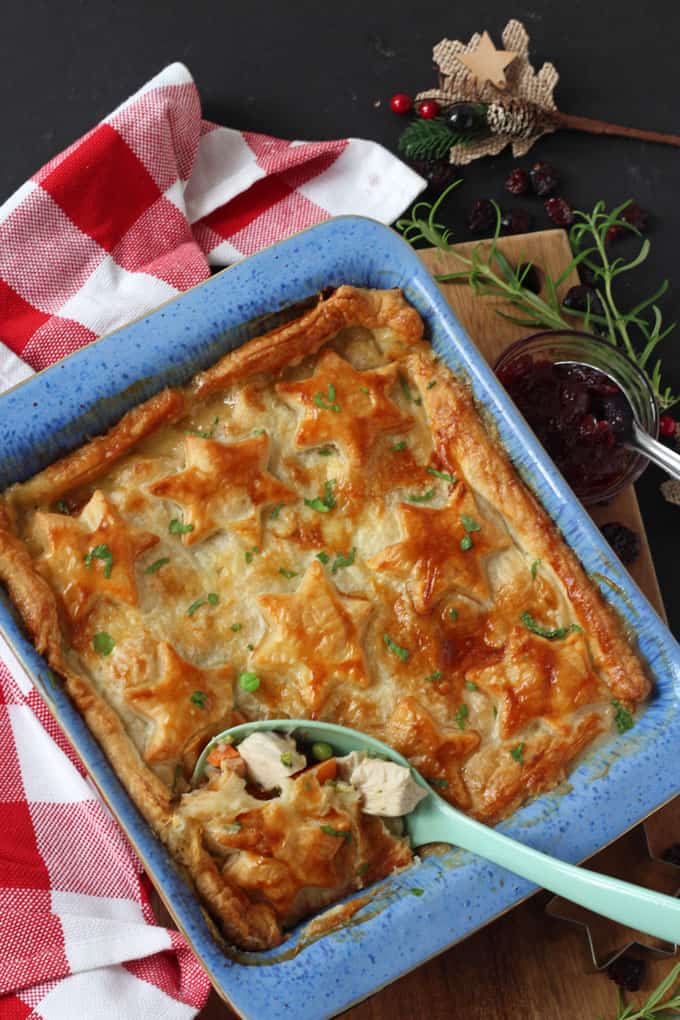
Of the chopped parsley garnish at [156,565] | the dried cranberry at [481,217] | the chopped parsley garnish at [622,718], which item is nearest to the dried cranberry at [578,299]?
the dried cranberry at [481,217]

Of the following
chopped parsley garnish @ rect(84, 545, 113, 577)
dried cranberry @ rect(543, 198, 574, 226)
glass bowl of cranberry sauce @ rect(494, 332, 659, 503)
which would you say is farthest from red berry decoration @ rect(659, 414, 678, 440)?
chopped parsley garnish @ rect(84, 545, 113, 577)

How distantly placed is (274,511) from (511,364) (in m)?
0.81

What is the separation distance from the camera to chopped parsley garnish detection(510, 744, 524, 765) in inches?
86.7

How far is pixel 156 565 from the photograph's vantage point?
2176mm

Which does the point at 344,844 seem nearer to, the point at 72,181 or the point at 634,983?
the point at 634,983

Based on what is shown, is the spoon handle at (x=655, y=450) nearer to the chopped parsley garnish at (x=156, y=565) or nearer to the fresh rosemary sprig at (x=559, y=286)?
the fresh rosemary sprig at (x=559, y=286)

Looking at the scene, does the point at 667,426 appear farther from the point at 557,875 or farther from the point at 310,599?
the point at 557,875

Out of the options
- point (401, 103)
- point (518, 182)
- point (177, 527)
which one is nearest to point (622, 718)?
point (177, 527)

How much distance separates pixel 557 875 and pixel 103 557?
3.61ft

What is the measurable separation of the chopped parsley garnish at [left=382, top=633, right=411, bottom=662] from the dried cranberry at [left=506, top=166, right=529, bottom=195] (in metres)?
1.57

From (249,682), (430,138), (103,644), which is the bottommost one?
(249,682)

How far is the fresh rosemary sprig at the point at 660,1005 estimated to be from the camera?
2.38 m

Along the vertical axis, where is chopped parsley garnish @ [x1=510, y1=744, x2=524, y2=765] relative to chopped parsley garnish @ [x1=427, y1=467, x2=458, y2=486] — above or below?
below

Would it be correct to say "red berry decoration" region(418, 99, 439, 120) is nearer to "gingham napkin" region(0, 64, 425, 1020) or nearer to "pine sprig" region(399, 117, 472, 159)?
"pine sprig" region(399, 117, 472, 159)
